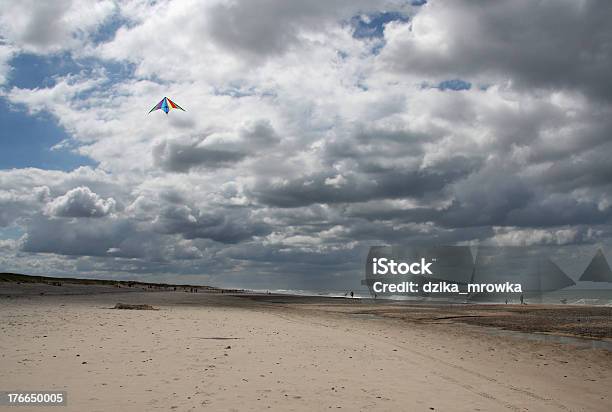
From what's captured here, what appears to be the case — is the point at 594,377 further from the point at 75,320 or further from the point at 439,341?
the point at 75,320

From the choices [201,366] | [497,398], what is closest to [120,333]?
[201,366]

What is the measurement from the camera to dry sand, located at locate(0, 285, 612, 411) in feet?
35.7

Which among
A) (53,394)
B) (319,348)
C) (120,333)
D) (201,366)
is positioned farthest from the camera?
(120,333)

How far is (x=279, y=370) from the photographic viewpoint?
14008mm

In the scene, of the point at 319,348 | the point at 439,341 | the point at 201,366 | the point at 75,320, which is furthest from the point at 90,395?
the point at 439,341

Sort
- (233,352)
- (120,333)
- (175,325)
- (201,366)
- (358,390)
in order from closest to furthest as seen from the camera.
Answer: (358,390) < (201,366) < (233,352) < (120,333) < (175,325)

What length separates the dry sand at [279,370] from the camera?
10.9m

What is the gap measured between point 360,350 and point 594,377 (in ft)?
28.3

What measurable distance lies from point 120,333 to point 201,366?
25.6 feet

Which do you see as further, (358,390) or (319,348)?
(319,348)

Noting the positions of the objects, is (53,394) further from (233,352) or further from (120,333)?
(120,333)

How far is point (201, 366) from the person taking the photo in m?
14.0

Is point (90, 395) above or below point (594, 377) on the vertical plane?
above

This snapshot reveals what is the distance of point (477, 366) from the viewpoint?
17.5 metres
